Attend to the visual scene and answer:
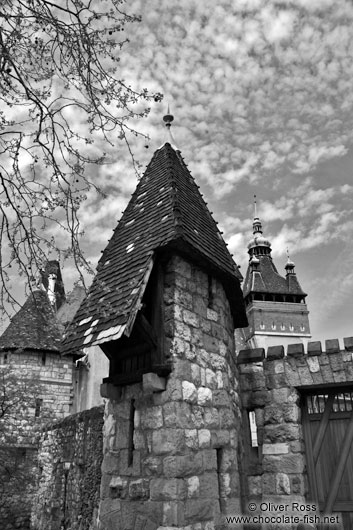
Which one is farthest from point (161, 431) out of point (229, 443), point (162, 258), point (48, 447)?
point (48, 447)

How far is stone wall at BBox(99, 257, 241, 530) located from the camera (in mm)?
3854

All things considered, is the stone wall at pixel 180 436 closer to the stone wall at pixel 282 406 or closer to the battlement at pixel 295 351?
the stone wall at pixel 282 406

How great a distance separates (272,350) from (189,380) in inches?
75.1

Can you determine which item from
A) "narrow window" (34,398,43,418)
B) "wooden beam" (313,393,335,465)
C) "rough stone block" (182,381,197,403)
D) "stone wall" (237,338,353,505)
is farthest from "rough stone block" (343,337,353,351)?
"narrow window" (34,398,43,418)

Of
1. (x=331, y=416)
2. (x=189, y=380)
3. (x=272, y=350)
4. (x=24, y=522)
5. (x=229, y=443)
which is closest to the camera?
(x=189, y=380)

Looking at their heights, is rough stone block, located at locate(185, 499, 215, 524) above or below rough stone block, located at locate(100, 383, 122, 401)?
below

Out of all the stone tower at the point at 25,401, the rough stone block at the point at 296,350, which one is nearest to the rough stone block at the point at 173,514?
the rough stone block at the point at 296,350

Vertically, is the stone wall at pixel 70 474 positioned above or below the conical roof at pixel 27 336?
below

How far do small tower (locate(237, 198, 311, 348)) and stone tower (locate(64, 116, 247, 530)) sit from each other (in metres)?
33.3

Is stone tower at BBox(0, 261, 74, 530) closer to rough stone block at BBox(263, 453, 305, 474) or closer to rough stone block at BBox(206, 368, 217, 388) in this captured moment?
rough stone block at BBox(206, 368, 217, 388)

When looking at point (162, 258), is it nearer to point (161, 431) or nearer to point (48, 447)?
point (161, 431)

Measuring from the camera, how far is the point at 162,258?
476 centimetres

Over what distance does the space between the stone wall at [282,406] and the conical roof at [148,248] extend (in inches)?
41.0

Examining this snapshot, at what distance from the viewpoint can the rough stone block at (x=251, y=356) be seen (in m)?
5.79
